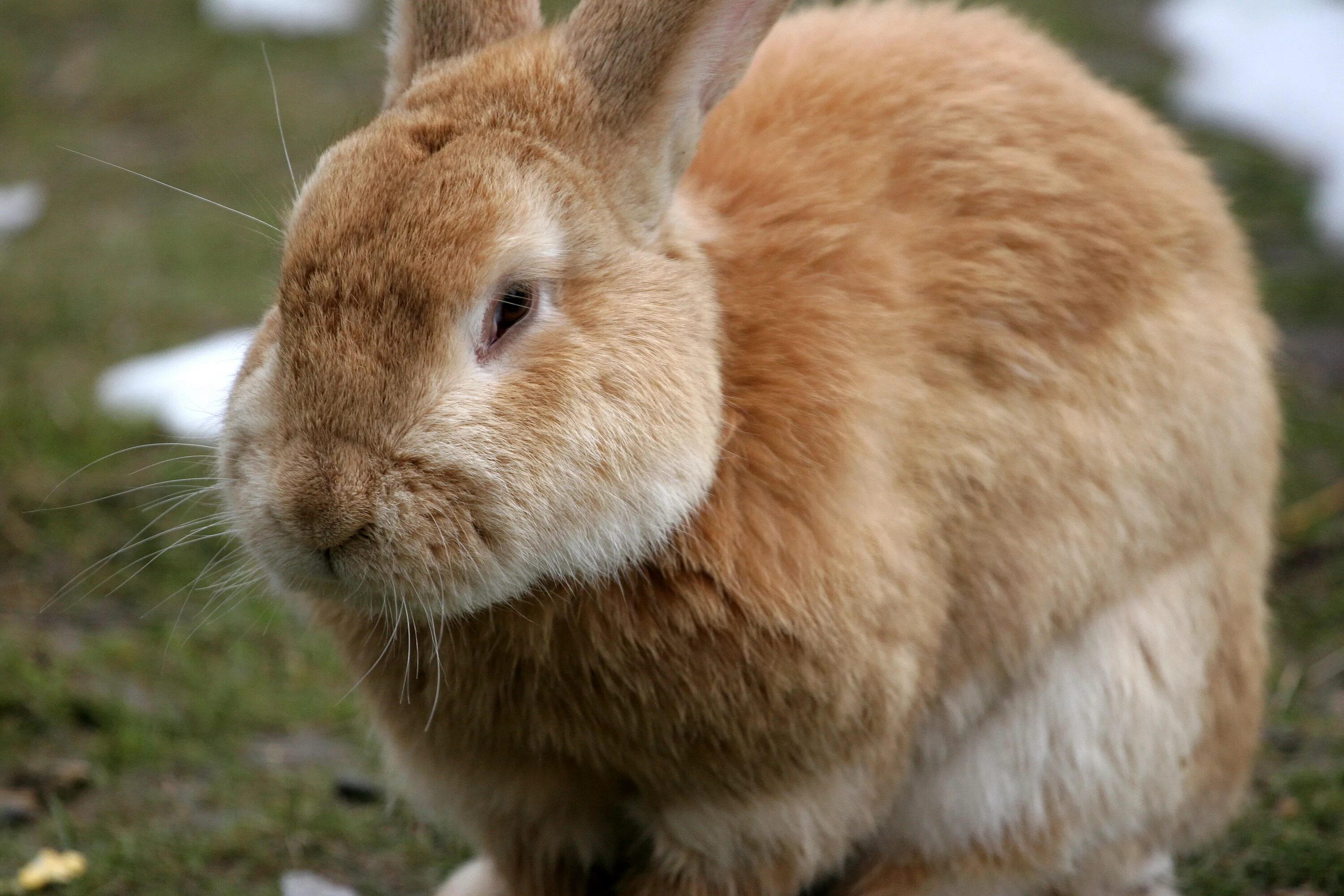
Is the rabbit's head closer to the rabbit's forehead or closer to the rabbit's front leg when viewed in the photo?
the rabbit's forehead

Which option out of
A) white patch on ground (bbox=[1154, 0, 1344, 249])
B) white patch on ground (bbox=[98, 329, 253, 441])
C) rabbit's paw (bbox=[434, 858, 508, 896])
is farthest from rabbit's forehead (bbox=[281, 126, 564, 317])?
white patch on ground (bbox=[1154, 0, 1344, 249])

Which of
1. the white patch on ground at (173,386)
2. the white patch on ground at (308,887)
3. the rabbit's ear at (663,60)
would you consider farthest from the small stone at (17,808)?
the rabbit's ear at (663,60)

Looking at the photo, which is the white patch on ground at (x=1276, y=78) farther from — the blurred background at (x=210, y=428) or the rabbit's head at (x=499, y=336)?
the rabbit's head at (x=499, y=336)

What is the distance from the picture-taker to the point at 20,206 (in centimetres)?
621

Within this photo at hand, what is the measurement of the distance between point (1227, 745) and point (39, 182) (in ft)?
18.1

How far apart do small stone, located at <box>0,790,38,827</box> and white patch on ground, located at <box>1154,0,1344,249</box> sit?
5.11 meters

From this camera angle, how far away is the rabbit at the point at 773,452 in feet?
6.83

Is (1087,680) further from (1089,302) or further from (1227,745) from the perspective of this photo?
(1089,302)

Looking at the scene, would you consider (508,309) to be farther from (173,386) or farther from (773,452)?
(173,386)

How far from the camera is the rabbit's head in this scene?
6.64ft

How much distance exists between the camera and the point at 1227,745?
9.91ft

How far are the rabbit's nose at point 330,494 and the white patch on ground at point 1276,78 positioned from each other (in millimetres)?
5054

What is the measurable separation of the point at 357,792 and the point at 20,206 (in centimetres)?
383

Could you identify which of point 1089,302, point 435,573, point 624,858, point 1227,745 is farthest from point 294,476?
point 1227,745
